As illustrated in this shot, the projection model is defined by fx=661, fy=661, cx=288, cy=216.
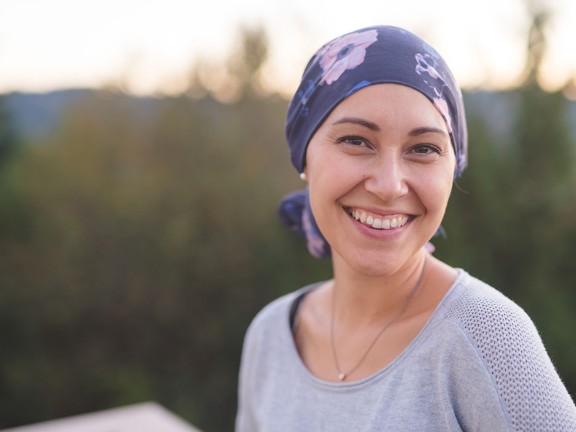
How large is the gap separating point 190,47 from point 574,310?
17.3 feet

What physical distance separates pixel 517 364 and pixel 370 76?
1.93 feet

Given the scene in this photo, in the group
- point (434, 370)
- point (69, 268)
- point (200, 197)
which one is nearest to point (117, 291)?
point (69, 268)

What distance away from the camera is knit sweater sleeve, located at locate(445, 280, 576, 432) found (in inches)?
43.4

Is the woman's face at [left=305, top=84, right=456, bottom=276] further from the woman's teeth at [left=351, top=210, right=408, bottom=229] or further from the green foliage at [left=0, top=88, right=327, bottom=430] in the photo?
the green foliage at [left=0, top=88, right=327, bottom=430]

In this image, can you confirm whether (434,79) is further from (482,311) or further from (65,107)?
(65,107)

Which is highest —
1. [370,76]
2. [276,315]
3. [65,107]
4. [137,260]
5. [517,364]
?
[65,107]

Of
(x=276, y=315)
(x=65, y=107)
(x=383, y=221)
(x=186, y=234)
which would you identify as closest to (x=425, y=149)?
(x=383, y=221)

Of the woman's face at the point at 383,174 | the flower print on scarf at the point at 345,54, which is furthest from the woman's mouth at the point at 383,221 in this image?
the flower print on scarf at the point at 345,54

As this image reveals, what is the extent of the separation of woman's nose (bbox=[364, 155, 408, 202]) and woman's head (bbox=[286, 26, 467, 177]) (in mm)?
142

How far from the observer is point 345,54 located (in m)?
1.35

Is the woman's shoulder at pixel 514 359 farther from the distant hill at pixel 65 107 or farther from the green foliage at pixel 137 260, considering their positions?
the green foliage at pixel 137 260

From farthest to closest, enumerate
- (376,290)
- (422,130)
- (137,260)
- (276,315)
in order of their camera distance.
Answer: (137,260), (276,315), (376,290), (422,130)

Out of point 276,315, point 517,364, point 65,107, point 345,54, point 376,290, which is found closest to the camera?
point 517,364

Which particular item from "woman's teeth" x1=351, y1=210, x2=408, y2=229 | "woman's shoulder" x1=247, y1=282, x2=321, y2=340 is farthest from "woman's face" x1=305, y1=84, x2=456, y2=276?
"woman's shoulder" x1=247, y1=282, x2=321, y2=340
